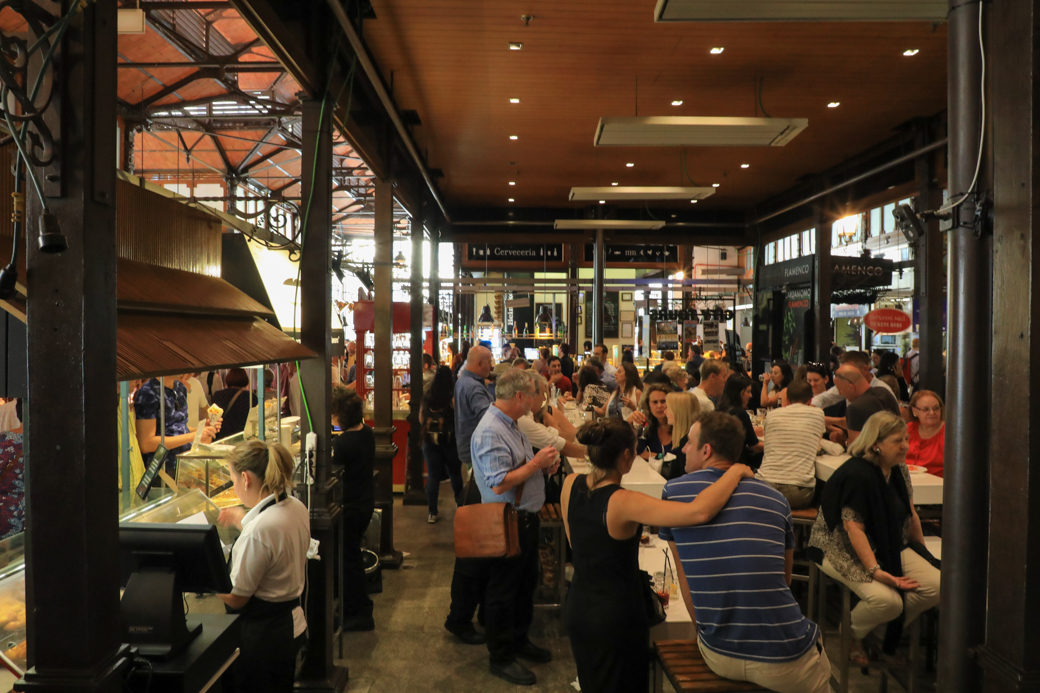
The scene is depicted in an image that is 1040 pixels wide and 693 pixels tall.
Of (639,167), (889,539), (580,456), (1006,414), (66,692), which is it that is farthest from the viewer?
(639,167)

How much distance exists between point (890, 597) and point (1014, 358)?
199cm

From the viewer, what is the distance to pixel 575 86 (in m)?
6.31

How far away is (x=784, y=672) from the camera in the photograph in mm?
2428

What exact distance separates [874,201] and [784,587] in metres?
8.12

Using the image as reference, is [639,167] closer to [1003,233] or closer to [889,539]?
[889,539]

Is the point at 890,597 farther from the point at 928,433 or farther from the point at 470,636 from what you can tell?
the point at 470,636

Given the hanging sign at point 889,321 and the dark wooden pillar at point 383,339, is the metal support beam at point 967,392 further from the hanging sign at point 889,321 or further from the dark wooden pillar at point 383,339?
the hanging sign at point 889,321

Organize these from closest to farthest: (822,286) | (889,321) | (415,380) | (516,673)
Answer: (516,673) → (415,380) → (822,286) → (889,321)

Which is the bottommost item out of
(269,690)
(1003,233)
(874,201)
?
(269,690)

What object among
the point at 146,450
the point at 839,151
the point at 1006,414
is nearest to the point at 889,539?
the point at 1006,414

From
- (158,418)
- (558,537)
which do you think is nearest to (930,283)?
(558,537)

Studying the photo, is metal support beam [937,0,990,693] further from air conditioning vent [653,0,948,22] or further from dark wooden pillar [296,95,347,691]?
dark wooden pillar [296,95,347,691]

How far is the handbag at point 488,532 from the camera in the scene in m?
3.78

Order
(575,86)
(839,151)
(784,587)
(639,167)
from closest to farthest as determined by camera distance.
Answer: (784,587) < (575,86) < (839,151) < (639,167)
